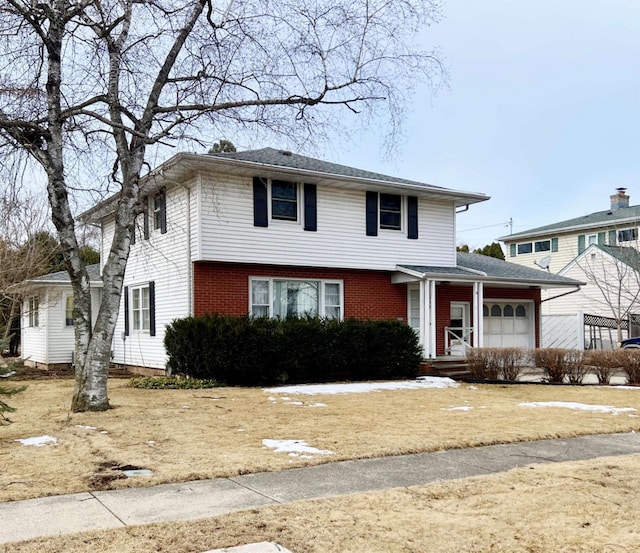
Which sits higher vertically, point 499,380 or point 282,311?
point 282,311

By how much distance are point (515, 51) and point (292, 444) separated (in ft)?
32.6

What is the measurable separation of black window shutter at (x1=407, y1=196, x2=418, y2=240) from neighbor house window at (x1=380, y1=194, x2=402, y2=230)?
28cm

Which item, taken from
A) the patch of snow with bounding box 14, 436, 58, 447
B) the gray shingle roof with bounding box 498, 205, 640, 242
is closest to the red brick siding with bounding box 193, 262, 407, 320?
the patch of snow with bounding box 14, 436, 58, 447

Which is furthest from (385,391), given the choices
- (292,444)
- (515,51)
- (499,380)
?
(515,51)

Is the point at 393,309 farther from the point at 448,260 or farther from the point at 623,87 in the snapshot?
the point at 623,87

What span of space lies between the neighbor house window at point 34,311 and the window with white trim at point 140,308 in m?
4.29

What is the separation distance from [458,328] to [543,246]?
21832 mm

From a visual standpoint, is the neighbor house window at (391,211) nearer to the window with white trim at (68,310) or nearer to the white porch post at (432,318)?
the white porch post at (432,318)

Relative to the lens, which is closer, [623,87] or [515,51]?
[515,51]

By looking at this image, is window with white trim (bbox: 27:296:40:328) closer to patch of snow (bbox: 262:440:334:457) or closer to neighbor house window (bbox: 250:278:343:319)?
neighbor house window (bbox: 250:278:343:319)

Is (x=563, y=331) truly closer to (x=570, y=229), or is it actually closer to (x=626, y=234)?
(x=626, y=234)

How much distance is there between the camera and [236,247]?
52.4 feet

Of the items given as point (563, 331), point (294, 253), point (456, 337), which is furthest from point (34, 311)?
point (563, 331)

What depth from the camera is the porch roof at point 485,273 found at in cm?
1792
